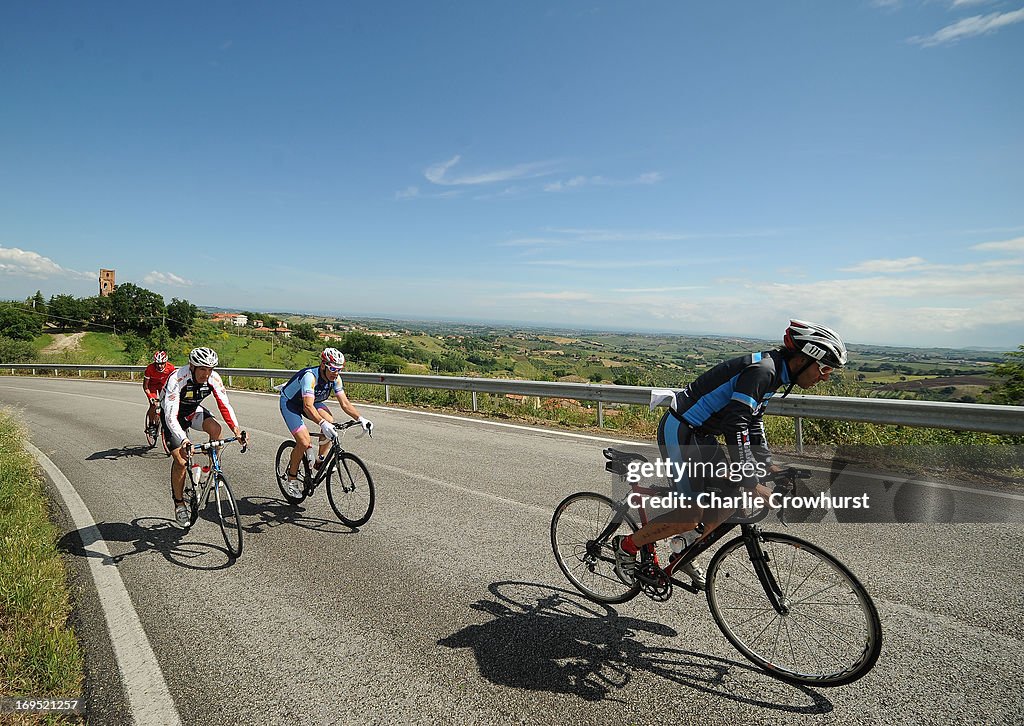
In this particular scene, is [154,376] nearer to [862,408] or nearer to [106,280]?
[862,408]

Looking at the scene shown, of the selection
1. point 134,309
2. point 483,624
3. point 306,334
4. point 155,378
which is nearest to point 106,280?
point 134,309

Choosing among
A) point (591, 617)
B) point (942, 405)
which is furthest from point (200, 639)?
point (942, 405)

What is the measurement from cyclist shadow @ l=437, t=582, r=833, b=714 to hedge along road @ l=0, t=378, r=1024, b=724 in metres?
0.01

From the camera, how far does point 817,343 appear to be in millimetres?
3043

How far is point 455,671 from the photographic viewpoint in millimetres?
3078

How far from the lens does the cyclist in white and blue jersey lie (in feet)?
19.9

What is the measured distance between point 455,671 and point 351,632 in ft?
2.88

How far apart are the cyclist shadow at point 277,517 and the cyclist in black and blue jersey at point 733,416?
11.4 feet

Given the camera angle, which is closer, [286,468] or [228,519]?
[228,519]

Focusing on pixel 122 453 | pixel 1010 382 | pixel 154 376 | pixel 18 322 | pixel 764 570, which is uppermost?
pixel 18 322

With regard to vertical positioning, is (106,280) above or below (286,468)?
above

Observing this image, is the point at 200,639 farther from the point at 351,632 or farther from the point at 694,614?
the point at 694,614

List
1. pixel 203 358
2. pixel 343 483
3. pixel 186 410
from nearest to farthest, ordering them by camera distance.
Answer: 1. pixel 203 358
2. pixel 343 483
3. pixel 186 410

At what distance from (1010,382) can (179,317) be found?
94.9 metres
